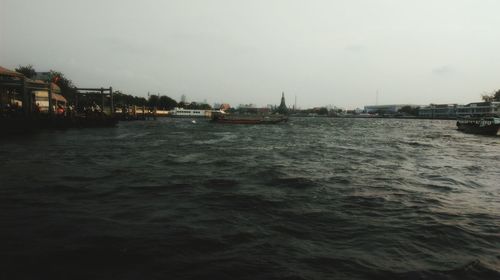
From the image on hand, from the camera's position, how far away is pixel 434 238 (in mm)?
6625

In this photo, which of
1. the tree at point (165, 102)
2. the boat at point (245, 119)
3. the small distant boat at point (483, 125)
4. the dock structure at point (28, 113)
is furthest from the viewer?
the tree at point (165, 102)

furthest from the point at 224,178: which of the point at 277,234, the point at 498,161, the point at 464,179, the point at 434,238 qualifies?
the point at 498,161

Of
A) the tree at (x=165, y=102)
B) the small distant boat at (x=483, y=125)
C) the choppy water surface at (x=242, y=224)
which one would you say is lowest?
the choppy water surface at (x=242, y=224)

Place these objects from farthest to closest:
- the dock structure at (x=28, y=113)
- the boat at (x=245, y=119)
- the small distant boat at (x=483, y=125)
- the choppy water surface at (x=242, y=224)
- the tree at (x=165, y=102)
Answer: the tree at (x=165, y=102)
the boat at (x=245, y=119)
the small distant boat at (x=483, y=125)
the dock structure at (x=28, y=113)
the choppy water surface at (x=242, y=224)

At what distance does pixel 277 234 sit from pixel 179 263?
81.8 inches

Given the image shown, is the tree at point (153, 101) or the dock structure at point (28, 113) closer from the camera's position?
the dock structure at point (28, 113)

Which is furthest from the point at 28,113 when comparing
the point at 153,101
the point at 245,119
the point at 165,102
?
the point at 153,101

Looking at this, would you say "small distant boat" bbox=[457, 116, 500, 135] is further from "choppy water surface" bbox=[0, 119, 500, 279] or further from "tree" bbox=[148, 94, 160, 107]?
"tree" bbox=[148, 94, 160, 107]

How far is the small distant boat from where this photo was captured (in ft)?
138

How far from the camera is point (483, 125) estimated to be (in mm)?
44719

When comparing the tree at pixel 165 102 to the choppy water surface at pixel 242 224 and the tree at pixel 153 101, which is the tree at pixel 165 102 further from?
the choppy water surface at pixel 242 224

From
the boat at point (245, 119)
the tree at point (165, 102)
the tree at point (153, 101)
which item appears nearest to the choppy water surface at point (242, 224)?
the boat at point (245, 119)

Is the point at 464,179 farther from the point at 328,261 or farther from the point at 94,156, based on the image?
the point at 94,156

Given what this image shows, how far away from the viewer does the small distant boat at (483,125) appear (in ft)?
138
